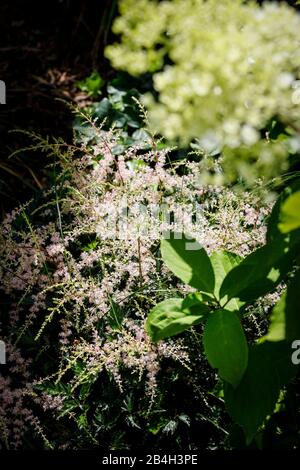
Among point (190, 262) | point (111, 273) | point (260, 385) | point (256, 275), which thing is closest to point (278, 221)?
point (256, 275)

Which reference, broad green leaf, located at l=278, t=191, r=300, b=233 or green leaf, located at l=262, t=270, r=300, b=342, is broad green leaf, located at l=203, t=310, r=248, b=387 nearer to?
green leaf, located at l=262, t=270, r=300, b=342

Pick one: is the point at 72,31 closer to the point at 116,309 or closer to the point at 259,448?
the point at 116,309

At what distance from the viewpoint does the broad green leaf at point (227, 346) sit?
90 centimetres

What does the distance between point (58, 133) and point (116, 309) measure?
4.98 feet

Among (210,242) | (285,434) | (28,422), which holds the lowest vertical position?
(28,422)

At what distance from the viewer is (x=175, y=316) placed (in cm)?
99

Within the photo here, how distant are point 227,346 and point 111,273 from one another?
53 centimetres

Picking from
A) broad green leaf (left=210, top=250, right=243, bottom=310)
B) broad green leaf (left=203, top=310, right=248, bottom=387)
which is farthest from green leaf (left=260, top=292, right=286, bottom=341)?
broad green leaf (left=210, top=250, right=243, bottom=310)

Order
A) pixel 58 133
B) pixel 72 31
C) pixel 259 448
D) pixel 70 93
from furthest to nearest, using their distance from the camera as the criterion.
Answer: pixel 72 31, pixel 70 93, pixel 58 133, pixel 259 448

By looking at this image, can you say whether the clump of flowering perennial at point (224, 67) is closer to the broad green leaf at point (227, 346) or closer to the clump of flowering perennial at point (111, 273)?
the broad green leaf at point (227, 346)

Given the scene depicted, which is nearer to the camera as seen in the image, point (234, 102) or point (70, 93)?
point (234, 102)

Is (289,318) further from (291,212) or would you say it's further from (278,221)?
(291,212)
